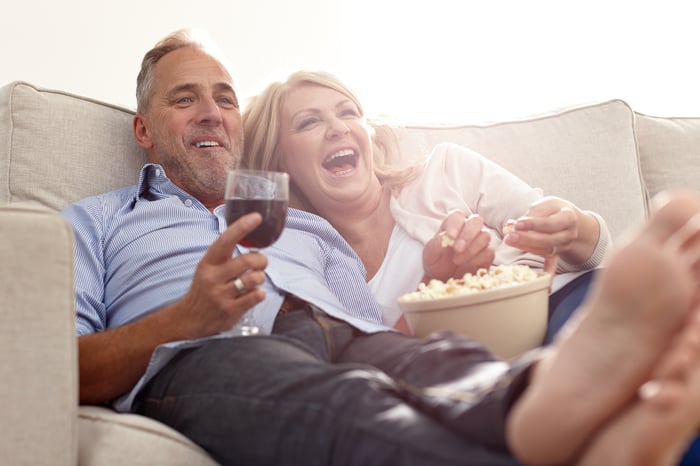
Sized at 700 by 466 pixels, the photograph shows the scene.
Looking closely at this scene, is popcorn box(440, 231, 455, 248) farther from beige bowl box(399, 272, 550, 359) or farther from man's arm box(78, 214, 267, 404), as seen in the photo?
man's arm box(78, 214, 267, 404)

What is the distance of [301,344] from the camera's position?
1.30 meters

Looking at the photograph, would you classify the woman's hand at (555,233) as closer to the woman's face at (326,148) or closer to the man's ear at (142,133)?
the woman's face at (326,148)

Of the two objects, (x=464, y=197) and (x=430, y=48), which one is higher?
(x=430, y=48)

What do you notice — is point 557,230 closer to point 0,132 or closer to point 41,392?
point 41,392

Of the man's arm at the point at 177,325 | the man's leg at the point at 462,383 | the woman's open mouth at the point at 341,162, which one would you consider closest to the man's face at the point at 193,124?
the woman's open mouth at the point at 341,162

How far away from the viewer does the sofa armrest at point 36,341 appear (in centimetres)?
106

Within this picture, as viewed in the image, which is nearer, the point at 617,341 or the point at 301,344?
the point at 617,341

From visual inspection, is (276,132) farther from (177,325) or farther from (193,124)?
(177,325)

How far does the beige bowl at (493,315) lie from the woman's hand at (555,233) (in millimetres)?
145

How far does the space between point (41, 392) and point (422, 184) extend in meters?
1.07

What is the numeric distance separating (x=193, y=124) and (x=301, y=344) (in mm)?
817

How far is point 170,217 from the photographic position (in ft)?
5.60

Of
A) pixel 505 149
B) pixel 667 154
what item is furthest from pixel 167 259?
pixel 667 154

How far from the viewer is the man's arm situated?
4.29ft
